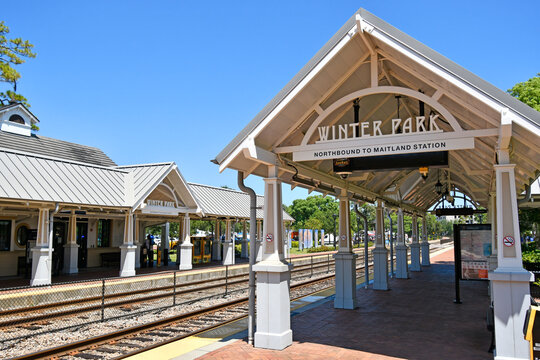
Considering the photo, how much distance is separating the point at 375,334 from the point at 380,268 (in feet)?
21.9

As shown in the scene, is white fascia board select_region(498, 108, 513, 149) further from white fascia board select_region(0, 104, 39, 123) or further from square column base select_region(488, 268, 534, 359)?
white fascia board select_region(0, 104, 39, 123)

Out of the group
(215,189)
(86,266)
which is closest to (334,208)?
(215,189)

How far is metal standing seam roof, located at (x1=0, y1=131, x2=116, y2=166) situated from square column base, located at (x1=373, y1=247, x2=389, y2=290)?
Result: 18.5 m

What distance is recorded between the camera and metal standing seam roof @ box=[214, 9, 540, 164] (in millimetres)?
5823

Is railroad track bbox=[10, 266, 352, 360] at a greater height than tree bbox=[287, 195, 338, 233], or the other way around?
tree bbox=[287, 195, 338, 233]

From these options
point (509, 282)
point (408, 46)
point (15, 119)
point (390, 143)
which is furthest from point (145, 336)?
point (15, 119)

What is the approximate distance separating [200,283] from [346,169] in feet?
41.7

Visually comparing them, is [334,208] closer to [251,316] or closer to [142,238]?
[142,238]

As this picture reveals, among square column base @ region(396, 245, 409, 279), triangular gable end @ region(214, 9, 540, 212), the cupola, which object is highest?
the cupola

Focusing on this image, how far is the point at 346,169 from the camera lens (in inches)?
303

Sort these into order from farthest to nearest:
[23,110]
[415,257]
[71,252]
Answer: [23,110], [415,257], [71,252]

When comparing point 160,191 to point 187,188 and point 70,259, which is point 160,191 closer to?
point 187,188

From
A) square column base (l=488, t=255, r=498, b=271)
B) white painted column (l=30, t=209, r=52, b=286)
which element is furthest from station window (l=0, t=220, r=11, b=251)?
square column base (l=488, t=255, r=498, b=271)

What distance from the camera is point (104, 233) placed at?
25188mm
